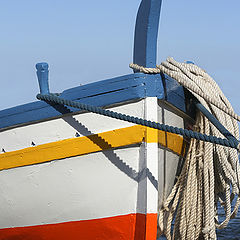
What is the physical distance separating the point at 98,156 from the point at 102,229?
60 centimetres

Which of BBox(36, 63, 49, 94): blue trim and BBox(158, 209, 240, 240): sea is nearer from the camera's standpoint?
BBox(36, 63, 49, 94): blue trim

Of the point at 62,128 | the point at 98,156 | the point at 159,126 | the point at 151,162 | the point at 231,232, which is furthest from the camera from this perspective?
the point at 231,232

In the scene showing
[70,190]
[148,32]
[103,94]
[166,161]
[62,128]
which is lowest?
[70,190]

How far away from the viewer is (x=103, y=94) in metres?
3.46

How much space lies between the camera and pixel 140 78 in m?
3.33

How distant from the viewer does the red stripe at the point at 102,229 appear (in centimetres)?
342

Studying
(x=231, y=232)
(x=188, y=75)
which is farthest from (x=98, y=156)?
(x=231, y=232)

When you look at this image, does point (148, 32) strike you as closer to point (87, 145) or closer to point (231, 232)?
point (87, 145)

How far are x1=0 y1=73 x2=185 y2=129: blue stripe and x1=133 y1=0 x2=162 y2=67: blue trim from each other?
163mm

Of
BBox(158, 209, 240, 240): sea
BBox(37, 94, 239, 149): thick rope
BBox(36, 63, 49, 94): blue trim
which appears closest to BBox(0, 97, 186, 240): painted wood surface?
BBox(37, 94, 239, 149): thick rope

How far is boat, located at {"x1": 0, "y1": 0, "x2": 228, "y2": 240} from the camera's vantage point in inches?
133

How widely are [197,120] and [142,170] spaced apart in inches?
33.1

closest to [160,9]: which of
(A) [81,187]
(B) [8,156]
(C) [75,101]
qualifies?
(C) [75,101]

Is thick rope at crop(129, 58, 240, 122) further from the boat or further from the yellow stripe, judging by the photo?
the yellow stripe
